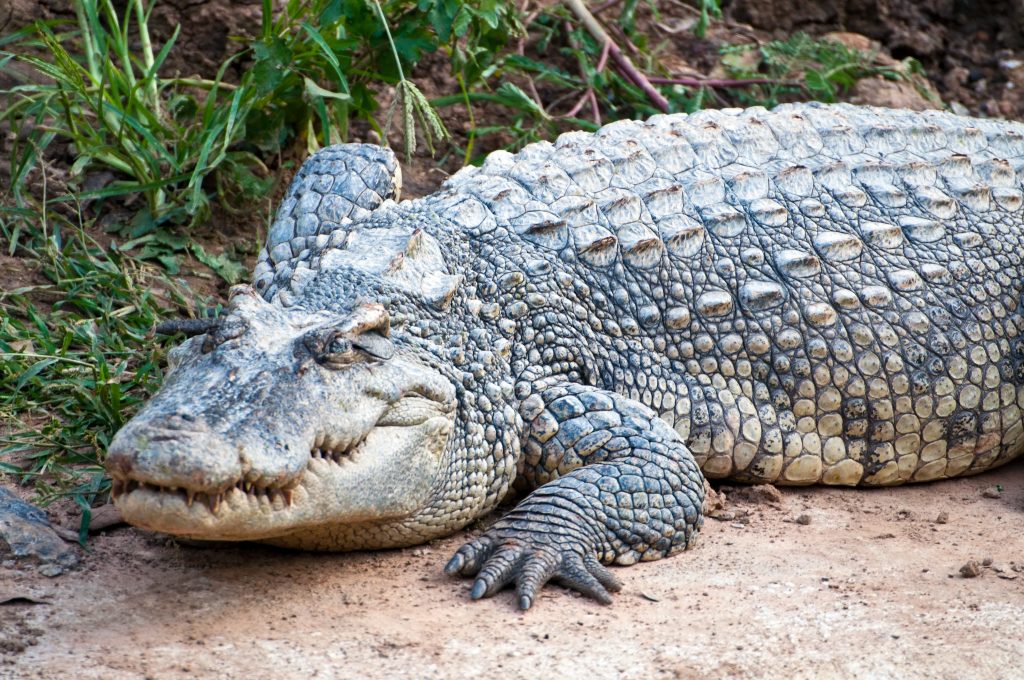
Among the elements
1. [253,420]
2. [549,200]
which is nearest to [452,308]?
[549,200]

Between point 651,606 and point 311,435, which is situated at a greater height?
point 311,435

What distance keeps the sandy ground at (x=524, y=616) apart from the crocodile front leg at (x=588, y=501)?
7cm

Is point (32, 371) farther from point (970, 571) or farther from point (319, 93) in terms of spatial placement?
point (970, 571)

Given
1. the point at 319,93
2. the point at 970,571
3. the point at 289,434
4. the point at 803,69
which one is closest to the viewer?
the point at 289,434

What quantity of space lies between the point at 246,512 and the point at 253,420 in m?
0.26

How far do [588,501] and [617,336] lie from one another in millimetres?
734

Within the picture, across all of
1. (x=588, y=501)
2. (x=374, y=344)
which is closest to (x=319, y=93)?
(x=374, y=344)

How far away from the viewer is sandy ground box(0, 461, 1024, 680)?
3115 mm

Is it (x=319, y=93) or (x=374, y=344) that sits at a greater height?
(x=319, y=93)

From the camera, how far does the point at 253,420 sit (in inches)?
126

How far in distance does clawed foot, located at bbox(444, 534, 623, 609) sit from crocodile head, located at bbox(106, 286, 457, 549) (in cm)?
25

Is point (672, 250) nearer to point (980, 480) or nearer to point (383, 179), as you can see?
point (383, 179)

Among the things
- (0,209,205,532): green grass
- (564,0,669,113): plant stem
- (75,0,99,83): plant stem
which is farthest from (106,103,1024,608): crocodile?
(564,0,669,113): plant stem

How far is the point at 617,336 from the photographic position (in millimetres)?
4344
